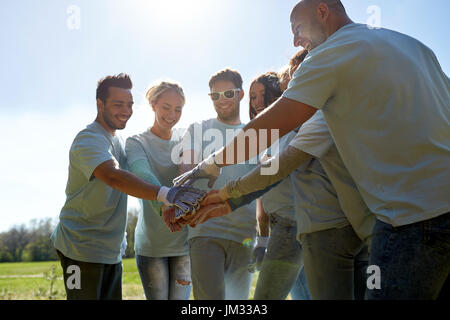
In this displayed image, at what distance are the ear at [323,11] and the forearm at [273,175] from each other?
2.78ft

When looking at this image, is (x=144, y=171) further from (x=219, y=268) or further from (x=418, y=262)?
(x=418, y=262)

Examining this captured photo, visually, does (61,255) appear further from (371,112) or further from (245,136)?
(371,112)

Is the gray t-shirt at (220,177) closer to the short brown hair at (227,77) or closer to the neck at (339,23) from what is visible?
the short brown hair at (227,77)

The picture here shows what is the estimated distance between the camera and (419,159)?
177cm

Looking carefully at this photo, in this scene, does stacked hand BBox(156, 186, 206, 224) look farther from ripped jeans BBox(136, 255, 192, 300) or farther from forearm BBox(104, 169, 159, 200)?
ripped jeans BBox(136, 255, 192, 300)

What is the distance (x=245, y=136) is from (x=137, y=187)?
1530mm

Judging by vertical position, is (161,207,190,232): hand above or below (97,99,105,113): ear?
below

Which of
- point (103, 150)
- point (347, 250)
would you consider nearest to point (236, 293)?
point (347, 250)

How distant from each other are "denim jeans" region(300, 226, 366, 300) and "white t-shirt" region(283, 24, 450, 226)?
0.61 metres

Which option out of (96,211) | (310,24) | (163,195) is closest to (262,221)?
(163,195)

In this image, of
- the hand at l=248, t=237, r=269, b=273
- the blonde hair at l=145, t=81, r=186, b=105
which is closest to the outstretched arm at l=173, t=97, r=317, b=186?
the hand at l=248, t=237, r=269, b=273

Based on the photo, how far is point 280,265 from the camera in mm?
3053

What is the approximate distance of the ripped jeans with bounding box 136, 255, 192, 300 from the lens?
4031 millimetres

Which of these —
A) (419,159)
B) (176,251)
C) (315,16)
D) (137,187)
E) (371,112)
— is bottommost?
(176,251)
